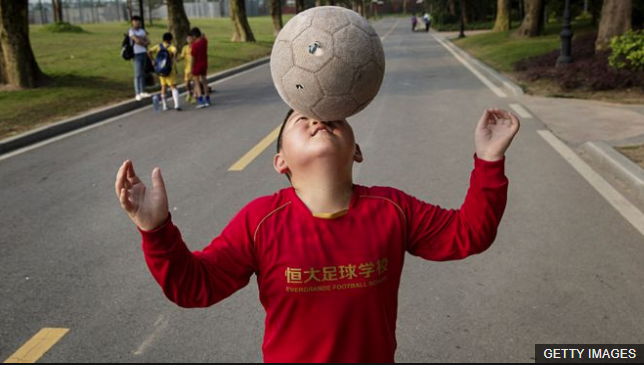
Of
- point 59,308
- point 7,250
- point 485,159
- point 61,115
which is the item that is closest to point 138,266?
point 59,308

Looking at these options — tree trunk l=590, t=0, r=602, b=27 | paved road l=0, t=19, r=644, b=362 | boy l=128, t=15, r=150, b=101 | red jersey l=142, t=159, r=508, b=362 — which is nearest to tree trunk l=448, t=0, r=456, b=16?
tree trunk l=590, t=0, r=602, b=27

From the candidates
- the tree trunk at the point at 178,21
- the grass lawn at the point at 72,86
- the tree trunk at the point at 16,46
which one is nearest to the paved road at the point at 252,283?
the grass lawn at the point at 72,86

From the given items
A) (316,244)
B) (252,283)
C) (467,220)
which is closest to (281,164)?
(316,244)

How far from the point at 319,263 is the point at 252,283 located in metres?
3.06

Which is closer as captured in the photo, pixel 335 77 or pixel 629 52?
pixel 335 77

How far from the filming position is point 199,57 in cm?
1362

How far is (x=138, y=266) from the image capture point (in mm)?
5023

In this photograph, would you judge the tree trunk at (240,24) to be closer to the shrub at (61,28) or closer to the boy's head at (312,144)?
the shrub at (61,28)

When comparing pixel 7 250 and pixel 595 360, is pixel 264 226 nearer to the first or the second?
pixel 595 360

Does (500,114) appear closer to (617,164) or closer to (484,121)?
(484,121)

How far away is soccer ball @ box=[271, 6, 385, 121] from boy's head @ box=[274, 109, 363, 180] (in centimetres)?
3
